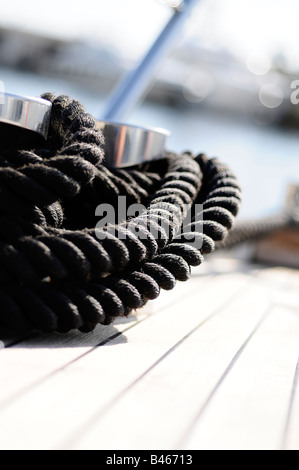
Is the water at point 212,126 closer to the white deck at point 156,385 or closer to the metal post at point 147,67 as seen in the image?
the metal post at point 147,67

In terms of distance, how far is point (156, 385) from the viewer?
0.58 metres

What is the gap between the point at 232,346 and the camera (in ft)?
2.46

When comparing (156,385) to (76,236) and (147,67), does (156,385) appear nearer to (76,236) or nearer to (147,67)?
(76,236)

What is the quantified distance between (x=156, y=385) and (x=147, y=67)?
4.99 ft

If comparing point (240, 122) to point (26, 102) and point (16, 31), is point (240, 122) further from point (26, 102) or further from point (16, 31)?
point (26, 102)

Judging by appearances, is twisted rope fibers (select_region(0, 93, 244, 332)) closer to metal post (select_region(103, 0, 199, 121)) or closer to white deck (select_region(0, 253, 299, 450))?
white deck (select_region(0, 253, 299, 450))

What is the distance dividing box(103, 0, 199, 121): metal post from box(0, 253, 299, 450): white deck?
1.13 metres

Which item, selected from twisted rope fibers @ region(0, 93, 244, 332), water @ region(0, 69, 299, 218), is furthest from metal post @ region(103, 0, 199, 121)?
water @ region(0, 69, 299, 218)

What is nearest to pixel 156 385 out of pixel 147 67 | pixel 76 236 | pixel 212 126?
pixel 76 236

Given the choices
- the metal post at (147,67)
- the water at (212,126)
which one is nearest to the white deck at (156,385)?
the metal post at (147,67)

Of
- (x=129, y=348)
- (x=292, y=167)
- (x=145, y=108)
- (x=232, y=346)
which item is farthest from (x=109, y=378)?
(x=145, y=108)

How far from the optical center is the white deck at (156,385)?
0.48m

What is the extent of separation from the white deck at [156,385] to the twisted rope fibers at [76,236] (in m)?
0.05

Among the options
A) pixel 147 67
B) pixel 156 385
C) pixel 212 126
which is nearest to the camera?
pixel 156 385
